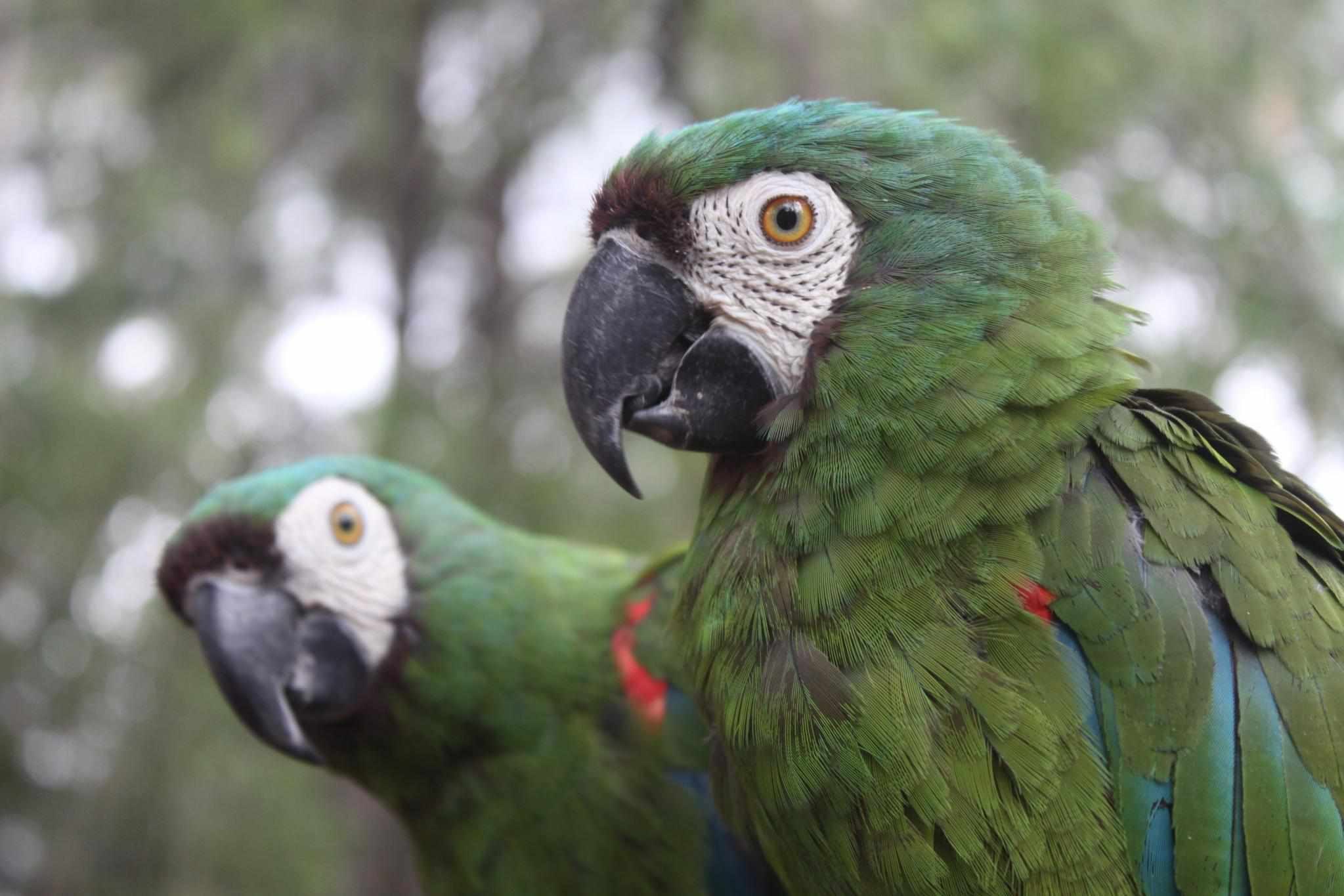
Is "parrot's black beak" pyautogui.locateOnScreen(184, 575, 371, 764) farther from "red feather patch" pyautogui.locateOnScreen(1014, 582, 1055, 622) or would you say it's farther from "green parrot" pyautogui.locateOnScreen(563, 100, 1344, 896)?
"red feather patch" pyautogui.locateOnScreen(1014, 582, 1055, 622)

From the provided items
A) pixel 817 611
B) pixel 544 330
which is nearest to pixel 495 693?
pixel 817 611

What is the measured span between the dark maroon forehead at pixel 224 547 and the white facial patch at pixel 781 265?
125 centimetres

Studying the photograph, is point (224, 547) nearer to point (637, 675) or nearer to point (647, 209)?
point (637, 675)

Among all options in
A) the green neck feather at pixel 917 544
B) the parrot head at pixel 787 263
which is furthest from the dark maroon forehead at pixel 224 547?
the green neck feather at pixel 917 544

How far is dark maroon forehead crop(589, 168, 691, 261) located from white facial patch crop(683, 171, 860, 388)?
0.20 ft

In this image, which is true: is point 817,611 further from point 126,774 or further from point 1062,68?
point 126,774

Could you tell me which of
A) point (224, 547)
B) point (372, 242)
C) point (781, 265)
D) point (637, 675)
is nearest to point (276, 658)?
point (224, 547)

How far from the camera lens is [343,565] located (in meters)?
2.30

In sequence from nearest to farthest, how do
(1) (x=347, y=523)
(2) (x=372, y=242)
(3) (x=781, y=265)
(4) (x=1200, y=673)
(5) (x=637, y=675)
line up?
(4) (x=1200, y=673) → (3) (x=781, y=265) → (5) (x=637, y=675) → (1) (x=347, y=523) → (2) (x=372, y=242)

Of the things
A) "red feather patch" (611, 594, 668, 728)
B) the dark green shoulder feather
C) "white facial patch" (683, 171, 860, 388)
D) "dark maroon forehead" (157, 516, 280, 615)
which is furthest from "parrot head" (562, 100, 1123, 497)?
"dark maroon forehead" (157, 516, 280, 615)

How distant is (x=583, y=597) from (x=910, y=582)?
1096 mm

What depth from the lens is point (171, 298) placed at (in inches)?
218

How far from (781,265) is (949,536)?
464mm

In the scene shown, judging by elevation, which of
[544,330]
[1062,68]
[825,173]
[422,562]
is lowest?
[422,562]
